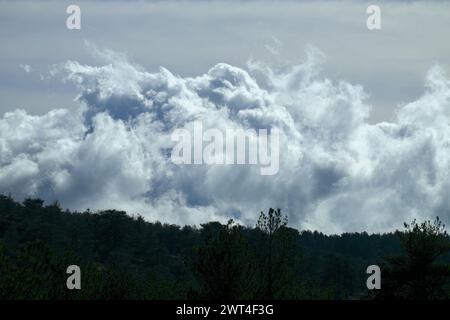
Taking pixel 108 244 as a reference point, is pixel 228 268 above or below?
below

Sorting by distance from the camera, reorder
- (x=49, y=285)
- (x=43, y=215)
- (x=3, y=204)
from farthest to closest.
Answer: (x=3, y=204)
(x=43, y=215)
(x=49, y=285)

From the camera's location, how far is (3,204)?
534 ft

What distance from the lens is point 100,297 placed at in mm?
53375

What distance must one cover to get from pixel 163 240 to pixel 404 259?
418 feet

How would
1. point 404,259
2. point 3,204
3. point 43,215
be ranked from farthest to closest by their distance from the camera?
point 3,204
point 43,215
point 404,259
